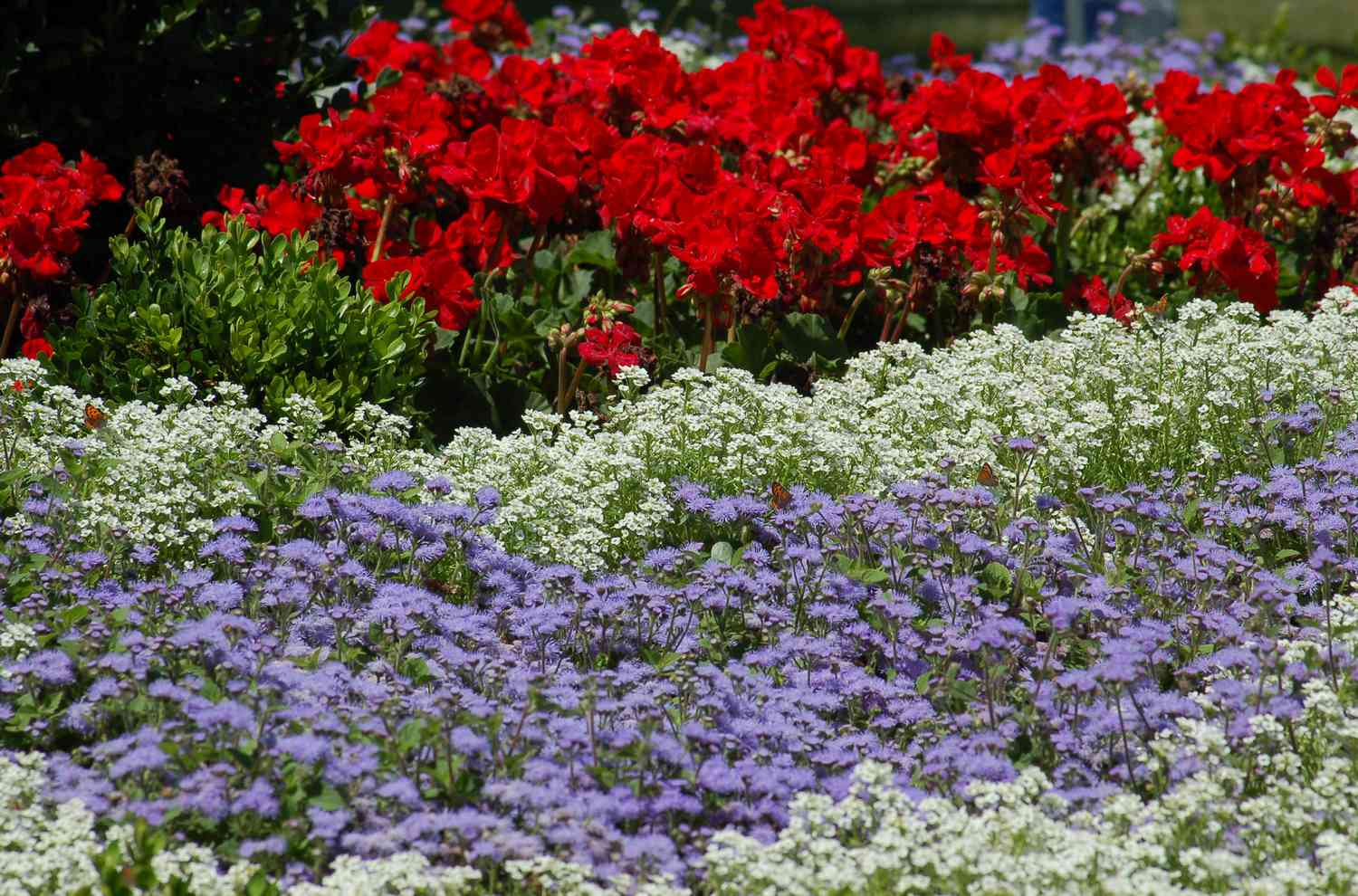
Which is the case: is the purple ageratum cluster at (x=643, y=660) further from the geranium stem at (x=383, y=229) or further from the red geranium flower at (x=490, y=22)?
the red geranium flower at (x=490, y=22)

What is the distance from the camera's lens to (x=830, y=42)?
6.77 m

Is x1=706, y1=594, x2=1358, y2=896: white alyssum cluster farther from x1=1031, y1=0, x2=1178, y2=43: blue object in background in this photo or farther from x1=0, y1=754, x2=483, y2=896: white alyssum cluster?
x1=1031, y1=0, x2=1178, y2=43: blue object in background

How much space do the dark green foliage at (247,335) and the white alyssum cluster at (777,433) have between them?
0.40 ft

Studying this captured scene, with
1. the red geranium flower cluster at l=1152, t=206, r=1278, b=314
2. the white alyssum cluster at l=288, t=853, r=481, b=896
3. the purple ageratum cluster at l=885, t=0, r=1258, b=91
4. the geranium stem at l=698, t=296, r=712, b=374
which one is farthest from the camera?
the purple ageratum cluster at l=885, t=0, r=1258, b=91

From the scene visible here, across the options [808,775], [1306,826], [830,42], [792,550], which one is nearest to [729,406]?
[792,550]

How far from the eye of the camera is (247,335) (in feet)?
15.9

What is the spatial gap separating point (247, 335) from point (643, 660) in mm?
1705

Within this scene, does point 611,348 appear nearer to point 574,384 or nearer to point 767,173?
point 574,384

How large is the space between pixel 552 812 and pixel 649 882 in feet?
0.73

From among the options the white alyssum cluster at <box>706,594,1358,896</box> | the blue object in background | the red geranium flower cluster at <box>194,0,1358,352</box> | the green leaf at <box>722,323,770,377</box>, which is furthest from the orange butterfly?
the blue object in background

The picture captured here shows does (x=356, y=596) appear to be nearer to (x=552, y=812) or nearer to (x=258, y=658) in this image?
(x=258, y=658)

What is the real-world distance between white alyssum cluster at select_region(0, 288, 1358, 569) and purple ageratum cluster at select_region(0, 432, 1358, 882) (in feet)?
0.48

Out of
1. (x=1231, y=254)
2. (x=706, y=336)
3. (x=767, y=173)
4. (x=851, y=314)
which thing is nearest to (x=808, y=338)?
(x=851, y=314)

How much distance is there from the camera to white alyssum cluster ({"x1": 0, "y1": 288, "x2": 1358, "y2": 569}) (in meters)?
4.33
